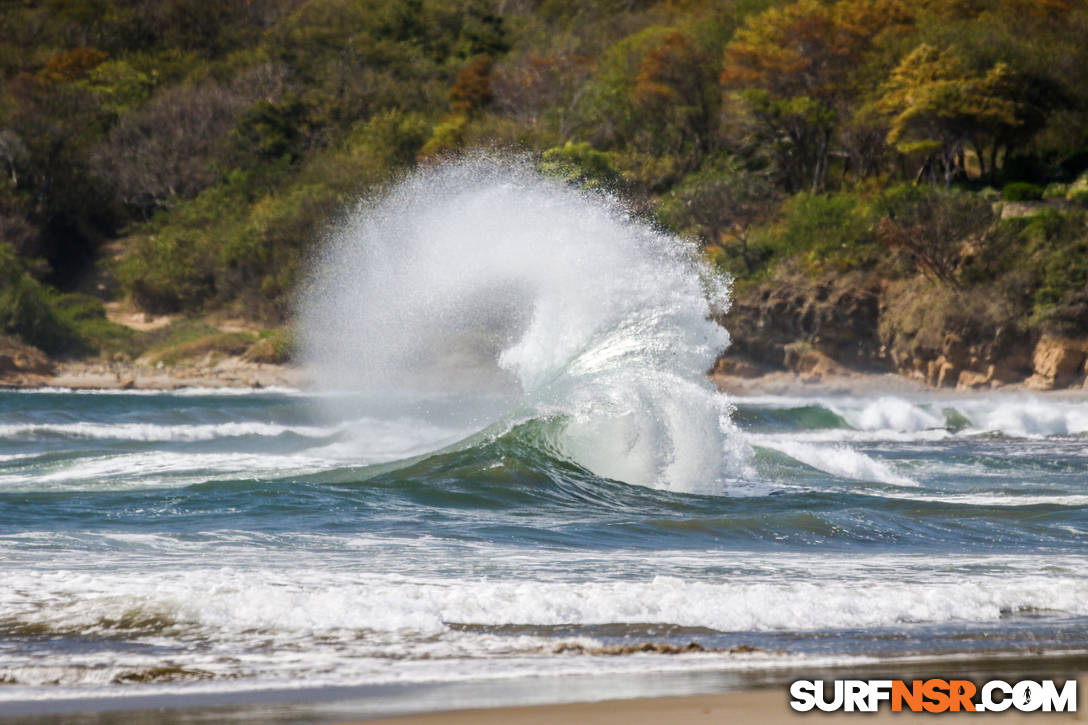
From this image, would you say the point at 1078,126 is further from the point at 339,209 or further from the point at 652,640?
the point at 652,640

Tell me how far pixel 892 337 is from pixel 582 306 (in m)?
28.5

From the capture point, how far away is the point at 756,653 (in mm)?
6344

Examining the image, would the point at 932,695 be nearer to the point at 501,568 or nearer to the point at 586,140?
the point at 501,568

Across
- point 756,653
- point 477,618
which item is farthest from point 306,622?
point 756,653

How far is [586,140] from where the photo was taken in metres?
58.8

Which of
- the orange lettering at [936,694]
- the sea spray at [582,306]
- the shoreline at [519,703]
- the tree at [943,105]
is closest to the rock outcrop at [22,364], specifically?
the sea spray at [582,306]

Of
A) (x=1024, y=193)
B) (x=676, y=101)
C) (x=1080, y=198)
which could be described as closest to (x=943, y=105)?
(x=1024, y=193)

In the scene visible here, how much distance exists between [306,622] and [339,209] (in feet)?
163

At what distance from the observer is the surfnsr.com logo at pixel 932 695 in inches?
210

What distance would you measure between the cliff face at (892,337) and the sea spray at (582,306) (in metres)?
21.8

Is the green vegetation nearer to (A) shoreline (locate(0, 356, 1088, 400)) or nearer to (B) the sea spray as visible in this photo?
(A) shoreline (locate(0, 356, 1088, 400))

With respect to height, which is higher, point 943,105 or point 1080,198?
point 943,105

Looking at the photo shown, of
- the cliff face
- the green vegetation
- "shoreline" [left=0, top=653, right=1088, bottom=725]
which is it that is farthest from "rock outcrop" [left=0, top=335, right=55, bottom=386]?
"shoreline" [left=0, top=653, right=1088, bottom=725]

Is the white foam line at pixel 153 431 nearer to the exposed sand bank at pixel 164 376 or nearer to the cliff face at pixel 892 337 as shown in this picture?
the exposed sand bank at pixel 164 376
